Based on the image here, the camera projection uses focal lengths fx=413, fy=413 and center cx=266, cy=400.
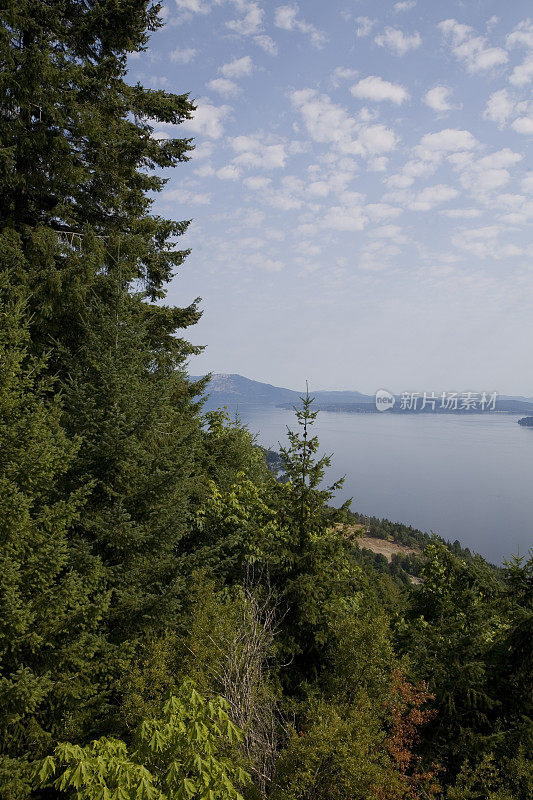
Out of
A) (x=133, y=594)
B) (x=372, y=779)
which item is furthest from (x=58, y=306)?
(x=372, y=779)

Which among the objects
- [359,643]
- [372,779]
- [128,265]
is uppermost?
[128,265]

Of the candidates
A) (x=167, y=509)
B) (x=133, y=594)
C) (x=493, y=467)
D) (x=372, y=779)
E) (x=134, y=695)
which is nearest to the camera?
(x=372, y=779)

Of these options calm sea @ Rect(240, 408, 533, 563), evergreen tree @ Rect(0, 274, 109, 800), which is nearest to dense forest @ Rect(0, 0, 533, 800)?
evergreen tree @ Rect(0, 274, 109, 800)

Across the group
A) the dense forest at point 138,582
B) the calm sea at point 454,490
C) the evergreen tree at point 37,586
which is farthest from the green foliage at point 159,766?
the calm sea at point 454,490

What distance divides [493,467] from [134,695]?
176096 millimetres

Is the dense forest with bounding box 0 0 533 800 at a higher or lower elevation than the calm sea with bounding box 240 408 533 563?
higher

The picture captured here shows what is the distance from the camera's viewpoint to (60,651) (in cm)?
614

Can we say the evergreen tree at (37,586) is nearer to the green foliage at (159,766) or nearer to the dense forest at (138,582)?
the dense forest at (138,582)

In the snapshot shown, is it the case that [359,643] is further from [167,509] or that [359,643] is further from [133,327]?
[133,327]

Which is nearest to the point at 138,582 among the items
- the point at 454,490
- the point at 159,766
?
the point at 159,766

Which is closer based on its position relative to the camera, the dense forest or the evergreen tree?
the dense forest

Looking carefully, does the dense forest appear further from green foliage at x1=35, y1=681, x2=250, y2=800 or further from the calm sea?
the calm sea

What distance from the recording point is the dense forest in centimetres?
509

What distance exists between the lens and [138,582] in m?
7.84
